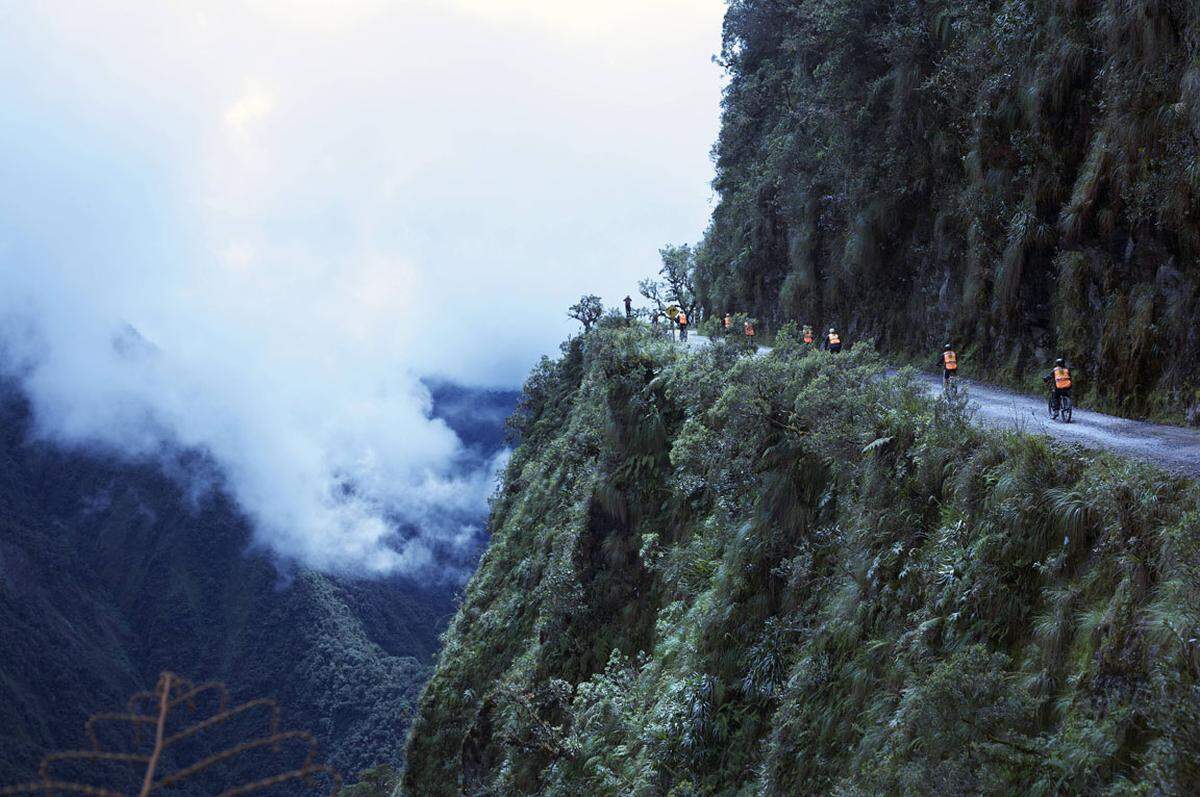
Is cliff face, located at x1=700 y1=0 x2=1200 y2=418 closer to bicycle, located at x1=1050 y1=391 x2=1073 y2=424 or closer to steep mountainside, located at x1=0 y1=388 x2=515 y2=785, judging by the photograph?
bicycle, located at x1=1050 y1=391 x2=1073 y2=424

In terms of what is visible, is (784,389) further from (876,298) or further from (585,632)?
(876,298)

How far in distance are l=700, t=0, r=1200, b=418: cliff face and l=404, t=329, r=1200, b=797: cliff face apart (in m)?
5.30

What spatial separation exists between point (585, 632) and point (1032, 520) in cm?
1136

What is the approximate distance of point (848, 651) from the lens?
9.19m

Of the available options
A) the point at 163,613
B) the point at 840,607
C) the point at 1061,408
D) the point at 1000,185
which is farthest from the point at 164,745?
the point at 163,613

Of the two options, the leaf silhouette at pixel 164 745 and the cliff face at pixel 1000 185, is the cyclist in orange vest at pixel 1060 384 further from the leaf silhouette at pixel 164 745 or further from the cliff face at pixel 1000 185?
the leaf silhouette at pixel 164 745

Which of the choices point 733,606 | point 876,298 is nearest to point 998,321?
point 876,298

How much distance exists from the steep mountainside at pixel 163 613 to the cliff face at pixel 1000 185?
287ft

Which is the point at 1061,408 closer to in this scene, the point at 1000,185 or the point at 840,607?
the point at 1000,185

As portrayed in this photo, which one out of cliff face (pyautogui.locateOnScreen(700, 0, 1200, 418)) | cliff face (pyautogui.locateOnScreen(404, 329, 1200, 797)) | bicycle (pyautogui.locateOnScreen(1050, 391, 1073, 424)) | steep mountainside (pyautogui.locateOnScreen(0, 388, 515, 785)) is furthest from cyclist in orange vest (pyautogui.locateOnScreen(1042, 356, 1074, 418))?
steep mountainside (pyautogui.locateOnScreen(0, 388, 515, 785))

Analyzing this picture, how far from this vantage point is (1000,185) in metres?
18.5

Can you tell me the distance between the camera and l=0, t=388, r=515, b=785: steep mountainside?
4500 inches

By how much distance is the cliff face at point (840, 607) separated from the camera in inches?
235

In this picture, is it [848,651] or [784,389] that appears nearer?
[848,651]
